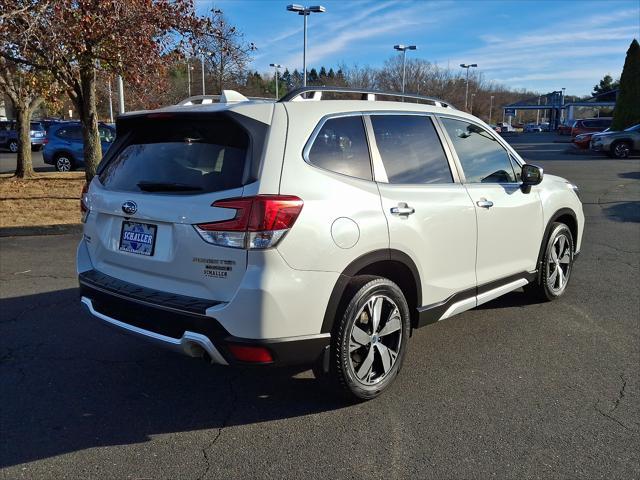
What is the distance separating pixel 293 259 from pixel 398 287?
97 cm

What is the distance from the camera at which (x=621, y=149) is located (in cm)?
2428

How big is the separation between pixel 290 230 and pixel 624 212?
997cm

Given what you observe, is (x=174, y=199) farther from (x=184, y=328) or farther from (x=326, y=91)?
(x=326, y=91)

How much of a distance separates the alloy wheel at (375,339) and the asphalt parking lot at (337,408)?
213 millimetres

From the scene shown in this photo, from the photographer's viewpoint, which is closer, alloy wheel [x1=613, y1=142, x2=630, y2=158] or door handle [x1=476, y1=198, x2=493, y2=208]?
door handle [x1=476, y1=198, x2=493, y2=208]

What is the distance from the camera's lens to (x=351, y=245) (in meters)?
3.19

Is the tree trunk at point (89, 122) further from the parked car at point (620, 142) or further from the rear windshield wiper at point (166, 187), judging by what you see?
the parked car at point (620, 142)

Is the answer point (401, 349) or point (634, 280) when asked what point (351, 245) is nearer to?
point (401, 349)

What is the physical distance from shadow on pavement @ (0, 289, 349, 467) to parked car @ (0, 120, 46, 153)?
30.2m

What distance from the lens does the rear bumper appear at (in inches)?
117

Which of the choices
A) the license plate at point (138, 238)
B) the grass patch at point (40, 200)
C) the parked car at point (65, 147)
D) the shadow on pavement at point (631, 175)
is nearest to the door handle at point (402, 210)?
the license plate at point (138, 238)

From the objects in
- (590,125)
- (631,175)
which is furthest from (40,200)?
(590,125)

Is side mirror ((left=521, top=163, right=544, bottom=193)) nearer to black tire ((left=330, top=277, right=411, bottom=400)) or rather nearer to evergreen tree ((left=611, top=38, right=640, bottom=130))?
black tire ((left=330, top=277, right=411, bottom=400))

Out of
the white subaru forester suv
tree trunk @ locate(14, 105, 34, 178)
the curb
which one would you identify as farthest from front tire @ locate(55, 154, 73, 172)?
the white subaru forester suv
